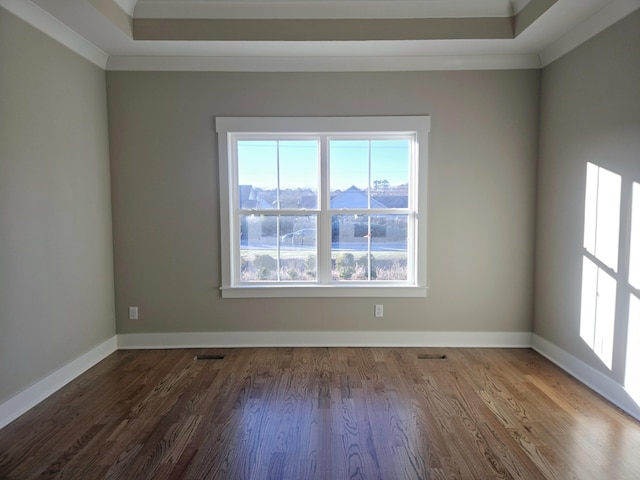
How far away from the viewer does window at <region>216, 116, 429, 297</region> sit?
350 centimetres

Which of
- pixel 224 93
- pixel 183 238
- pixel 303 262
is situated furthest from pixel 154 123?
pixel 303 262

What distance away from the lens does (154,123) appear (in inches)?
134

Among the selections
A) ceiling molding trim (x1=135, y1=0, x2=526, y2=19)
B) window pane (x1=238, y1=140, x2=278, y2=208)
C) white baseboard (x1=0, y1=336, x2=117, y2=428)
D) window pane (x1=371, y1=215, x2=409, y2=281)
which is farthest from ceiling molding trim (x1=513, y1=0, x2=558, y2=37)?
white baseboard (x1=0, y1=336, x2=117, y2=428)

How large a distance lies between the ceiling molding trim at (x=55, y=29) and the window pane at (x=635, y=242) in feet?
13.7

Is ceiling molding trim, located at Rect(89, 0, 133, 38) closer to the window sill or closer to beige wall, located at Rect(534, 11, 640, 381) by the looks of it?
the window sill

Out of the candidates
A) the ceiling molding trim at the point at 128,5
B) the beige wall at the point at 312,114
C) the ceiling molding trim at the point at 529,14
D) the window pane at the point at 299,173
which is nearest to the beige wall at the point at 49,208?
the beige wall at the point at 312,114

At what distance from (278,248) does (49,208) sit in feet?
6.11

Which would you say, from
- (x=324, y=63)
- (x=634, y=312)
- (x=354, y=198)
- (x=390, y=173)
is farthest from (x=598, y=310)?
(x=324, y=63)

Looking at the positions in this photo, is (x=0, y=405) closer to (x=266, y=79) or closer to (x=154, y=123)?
Result: (x=154, y=123)

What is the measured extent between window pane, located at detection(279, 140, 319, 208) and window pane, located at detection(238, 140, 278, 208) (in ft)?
0.29

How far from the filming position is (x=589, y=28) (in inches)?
106

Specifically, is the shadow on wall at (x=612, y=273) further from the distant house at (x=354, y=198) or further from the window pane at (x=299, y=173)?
the window pane at (x=299, y=173)

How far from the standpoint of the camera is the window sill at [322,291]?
3502mm

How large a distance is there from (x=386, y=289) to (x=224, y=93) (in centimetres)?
242
